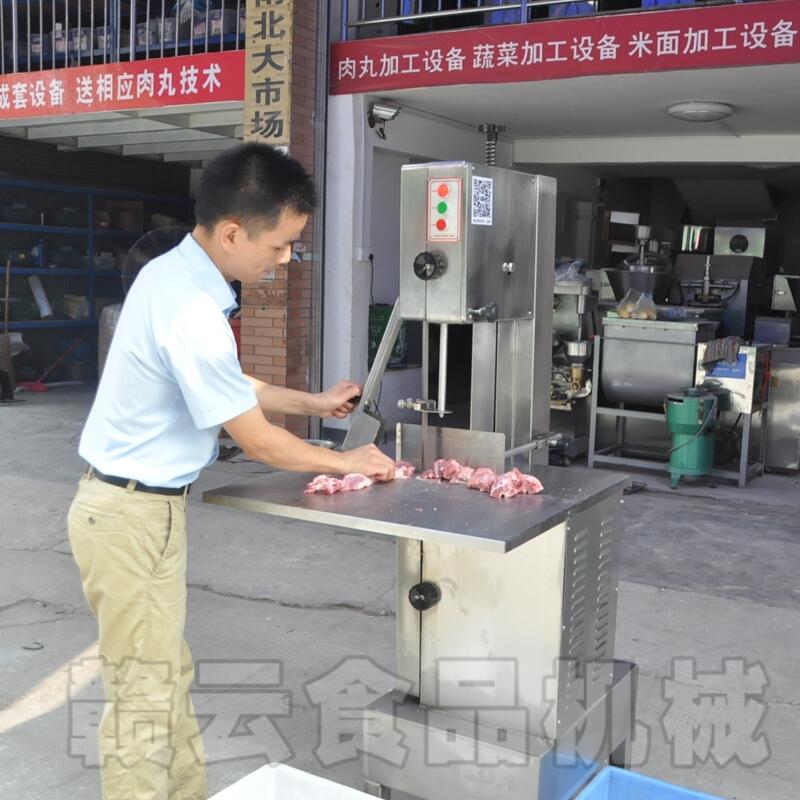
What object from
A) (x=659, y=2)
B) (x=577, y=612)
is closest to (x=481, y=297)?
(x=577, y=612)

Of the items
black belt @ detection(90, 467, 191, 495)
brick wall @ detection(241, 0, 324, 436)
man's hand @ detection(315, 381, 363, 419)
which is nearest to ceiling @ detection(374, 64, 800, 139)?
brick wall @ detection(241, 0, 324, 436)

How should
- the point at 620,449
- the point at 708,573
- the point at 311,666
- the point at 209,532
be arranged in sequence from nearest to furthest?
1. the point at 311,666
2. the point at 708,573
3. the point at 209,532
4. the point at 620,449

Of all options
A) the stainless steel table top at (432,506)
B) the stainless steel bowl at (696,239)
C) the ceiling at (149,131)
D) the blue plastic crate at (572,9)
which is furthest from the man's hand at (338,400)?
the stainless steel bowl at (696,239)

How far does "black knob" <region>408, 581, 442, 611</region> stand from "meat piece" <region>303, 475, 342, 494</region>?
14.4 inches

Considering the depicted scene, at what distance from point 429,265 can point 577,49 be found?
3.52 m

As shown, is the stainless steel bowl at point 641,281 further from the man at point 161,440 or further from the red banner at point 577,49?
the man at point 161,440

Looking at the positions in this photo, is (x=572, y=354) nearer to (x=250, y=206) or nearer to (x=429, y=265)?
(x=429, y=265)

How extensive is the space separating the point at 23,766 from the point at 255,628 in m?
1.11

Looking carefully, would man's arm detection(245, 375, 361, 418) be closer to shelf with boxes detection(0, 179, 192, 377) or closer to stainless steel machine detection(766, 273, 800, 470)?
stainless steel machine detection(766, 273, 800, 470)

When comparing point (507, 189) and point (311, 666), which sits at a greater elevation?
point (507, 189)

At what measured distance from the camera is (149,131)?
8.36m

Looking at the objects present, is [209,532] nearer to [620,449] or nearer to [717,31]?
[620,449]

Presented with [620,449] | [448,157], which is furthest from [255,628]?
[448,157]

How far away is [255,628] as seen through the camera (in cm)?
361
